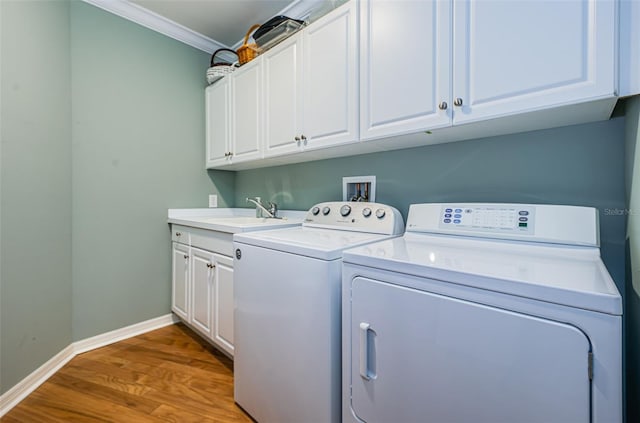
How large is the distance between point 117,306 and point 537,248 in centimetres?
265

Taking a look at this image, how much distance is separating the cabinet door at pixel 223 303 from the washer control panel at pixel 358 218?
558mm

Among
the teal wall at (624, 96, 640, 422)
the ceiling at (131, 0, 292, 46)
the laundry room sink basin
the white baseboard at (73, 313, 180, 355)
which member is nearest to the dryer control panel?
the teal wall at (624, 96, 640, 422)

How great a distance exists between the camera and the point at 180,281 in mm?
2303

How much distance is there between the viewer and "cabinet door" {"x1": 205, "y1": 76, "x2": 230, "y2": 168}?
2369 mm

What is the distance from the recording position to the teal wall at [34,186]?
58.4 inches

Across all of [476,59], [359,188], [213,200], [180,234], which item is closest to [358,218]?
[359,188]

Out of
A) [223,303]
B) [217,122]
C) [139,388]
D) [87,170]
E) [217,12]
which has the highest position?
[217,12]

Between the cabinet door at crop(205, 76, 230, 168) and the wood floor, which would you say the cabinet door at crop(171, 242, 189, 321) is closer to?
the wood floor

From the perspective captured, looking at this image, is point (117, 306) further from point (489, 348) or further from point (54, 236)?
point (489, 348)

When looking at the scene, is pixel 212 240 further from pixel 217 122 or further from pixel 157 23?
pixel 157 23

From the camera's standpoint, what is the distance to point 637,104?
87 cm

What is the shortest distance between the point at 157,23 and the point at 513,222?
2.79 meters

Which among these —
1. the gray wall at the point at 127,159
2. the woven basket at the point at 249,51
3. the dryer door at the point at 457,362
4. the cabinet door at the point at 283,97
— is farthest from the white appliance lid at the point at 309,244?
the woven basket at the point at 249,51

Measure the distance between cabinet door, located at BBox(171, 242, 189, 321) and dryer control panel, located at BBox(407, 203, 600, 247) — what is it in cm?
171
